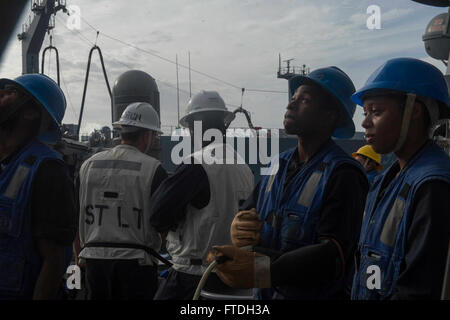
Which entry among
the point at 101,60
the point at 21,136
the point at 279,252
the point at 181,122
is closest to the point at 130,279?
the point at 181,122

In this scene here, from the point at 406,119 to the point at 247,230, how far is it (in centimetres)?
90

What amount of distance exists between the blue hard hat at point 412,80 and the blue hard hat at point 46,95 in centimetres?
168

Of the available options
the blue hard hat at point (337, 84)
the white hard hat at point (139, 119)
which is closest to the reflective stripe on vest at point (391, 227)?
the blue hard hat at point (337, 84)

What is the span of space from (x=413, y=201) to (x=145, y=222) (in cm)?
251

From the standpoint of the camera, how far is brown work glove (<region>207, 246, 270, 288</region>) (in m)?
1.86

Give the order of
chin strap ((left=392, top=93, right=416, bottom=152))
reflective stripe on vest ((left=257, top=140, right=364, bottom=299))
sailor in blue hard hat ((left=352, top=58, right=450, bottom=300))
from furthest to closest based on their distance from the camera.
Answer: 1. reflective stripe on vest ((left=257, top=140, right=364, bottom=299))
2. chin strap ((left=392, top=93, right=416, bottom=152))
3. sailor in blue hard hat ((left=352, top=58, right=450, bottom=300))

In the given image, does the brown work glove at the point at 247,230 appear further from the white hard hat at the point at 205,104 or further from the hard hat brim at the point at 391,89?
the white hard hat at the point at 205,104

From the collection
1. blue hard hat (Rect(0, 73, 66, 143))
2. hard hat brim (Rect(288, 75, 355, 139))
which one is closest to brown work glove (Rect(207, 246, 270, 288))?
hard hat brim (Rect(288, 75, 355, 139))

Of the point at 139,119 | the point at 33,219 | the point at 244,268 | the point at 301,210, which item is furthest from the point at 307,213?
the point at 139,119

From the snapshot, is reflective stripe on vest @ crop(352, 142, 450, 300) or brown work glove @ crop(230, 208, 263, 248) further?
brown work glove @ crop(230, 208, 263, 248)

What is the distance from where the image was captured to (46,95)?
2.38 metres

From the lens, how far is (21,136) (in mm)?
2305

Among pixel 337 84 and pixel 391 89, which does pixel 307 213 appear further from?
pixel 337 84

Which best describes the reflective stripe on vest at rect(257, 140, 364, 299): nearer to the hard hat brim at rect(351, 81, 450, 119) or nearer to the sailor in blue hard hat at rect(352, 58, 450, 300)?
the sailor in blue hard hat at rect(352, 58, 450, 300)
